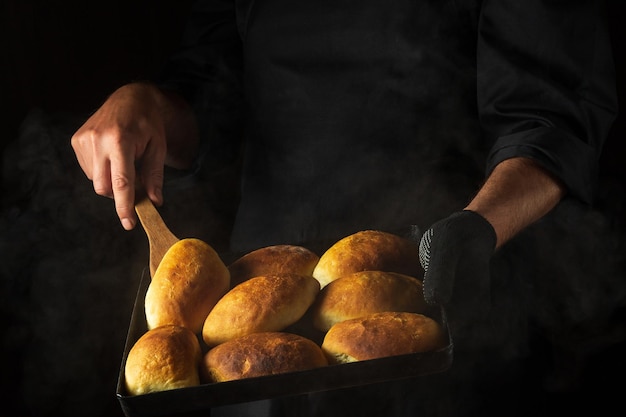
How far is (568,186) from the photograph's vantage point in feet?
2.98

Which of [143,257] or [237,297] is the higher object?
[237,297]

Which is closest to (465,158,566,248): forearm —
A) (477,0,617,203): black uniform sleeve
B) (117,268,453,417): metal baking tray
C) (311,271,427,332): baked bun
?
(477,0,617,203): black uniform sleeve

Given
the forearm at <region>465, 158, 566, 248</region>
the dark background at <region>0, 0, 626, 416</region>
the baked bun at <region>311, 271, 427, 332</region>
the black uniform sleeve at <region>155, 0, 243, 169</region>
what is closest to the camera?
the baked bun at <region>311, 271, 427, 332</region>

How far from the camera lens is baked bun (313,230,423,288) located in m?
0.80

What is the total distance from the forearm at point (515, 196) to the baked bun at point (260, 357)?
28cm

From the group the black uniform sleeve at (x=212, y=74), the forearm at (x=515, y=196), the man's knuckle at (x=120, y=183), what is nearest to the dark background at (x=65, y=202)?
the black uniform sleeve at (x=212, y=74)

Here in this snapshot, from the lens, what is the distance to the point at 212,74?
4.27 feet

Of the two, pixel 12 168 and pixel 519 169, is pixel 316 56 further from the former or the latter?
pixel 12 168

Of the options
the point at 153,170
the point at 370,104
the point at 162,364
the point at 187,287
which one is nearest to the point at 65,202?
the point at 153,170

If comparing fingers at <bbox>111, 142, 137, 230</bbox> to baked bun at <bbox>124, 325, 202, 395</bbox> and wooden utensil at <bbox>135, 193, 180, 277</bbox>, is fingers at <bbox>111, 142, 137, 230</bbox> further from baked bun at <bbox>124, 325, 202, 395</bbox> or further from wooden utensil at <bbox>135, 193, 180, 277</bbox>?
baked bun at <bbox>124, 325, 202, 395</bbox>

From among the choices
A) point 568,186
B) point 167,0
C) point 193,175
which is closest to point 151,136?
point 193,175

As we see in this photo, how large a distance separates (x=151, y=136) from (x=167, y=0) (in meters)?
0.81

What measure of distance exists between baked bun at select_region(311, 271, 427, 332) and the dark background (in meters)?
0.91

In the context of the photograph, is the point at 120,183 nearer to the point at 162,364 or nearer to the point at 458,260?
the point at 162,364
